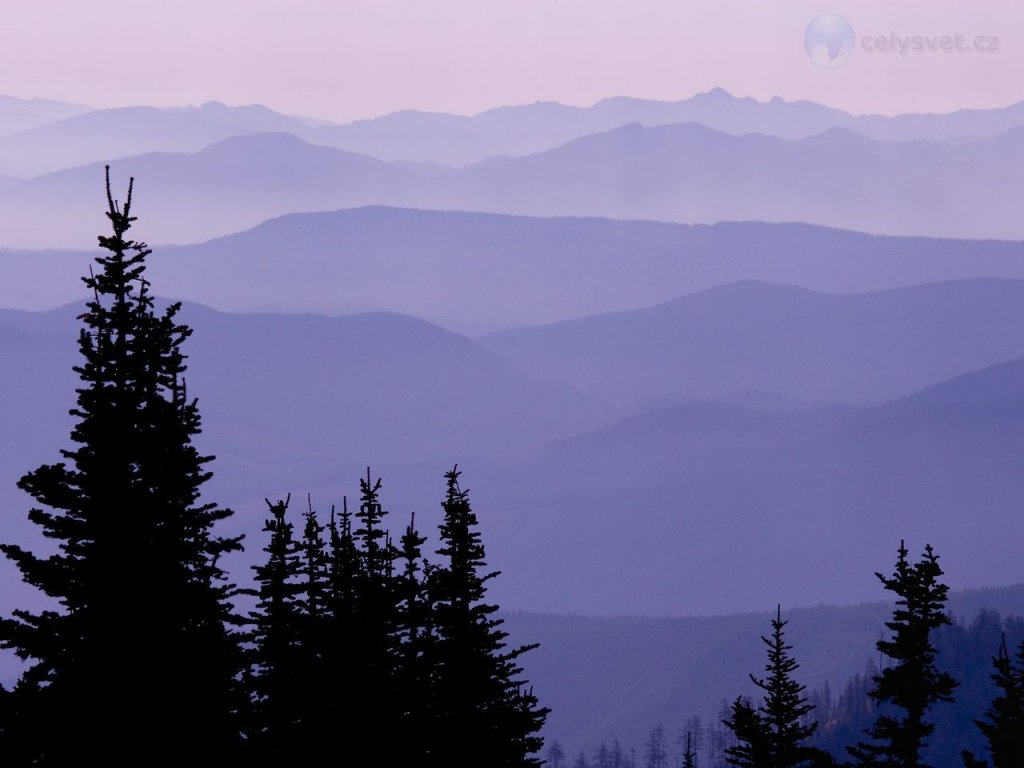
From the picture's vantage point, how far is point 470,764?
2183 cm

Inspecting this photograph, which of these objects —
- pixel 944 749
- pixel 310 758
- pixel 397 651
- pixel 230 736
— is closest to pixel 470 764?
pixel 397 651

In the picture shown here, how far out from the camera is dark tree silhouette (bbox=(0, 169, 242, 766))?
41.3 ft

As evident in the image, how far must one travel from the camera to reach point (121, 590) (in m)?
12.9

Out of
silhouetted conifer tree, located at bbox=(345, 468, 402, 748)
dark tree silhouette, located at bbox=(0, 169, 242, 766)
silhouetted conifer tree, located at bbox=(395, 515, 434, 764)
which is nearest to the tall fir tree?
silhouetted conifer tree, located at bbox=(395, 515, 434, 764)

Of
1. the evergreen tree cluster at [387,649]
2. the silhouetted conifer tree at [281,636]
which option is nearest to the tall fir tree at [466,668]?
the evergreen tree cluster at [387,649]

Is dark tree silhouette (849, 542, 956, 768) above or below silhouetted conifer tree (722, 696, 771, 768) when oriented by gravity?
above

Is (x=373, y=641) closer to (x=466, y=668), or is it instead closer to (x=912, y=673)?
(x=466, y=668)

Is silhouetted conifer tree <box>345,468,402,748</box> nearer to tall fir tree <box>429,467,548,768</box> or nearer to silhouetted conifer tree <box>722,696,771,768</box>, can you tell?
tall fir tree <box>429,467,548,768</box>

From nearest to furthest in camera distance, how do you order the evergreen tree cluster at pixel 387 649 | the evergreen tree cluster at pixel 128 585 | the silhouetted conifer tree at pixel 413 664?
the evergreen tree cluster at pixel 128 585 < the evergreen tree cluster at pixel 387 649 < the silhouetted conifer tree at pixel 413 664

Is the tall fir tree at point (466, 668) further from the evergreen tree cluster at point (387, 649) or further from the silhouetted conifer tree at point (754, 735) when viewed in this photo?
the silhouetted conifer tree at point (754, 735)

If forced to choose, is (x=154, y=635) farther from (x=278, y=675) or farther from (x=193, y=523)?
(x=278, y=675)

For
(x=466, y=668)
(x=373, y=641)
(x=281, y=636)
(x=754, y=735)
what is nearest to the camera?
(x=281, y=636)

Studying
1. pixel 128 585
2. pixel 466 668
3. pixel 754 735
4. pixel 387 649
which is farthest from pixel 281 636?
pixel 754 735

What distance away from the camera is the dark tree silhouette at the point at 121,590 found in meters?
12.6
